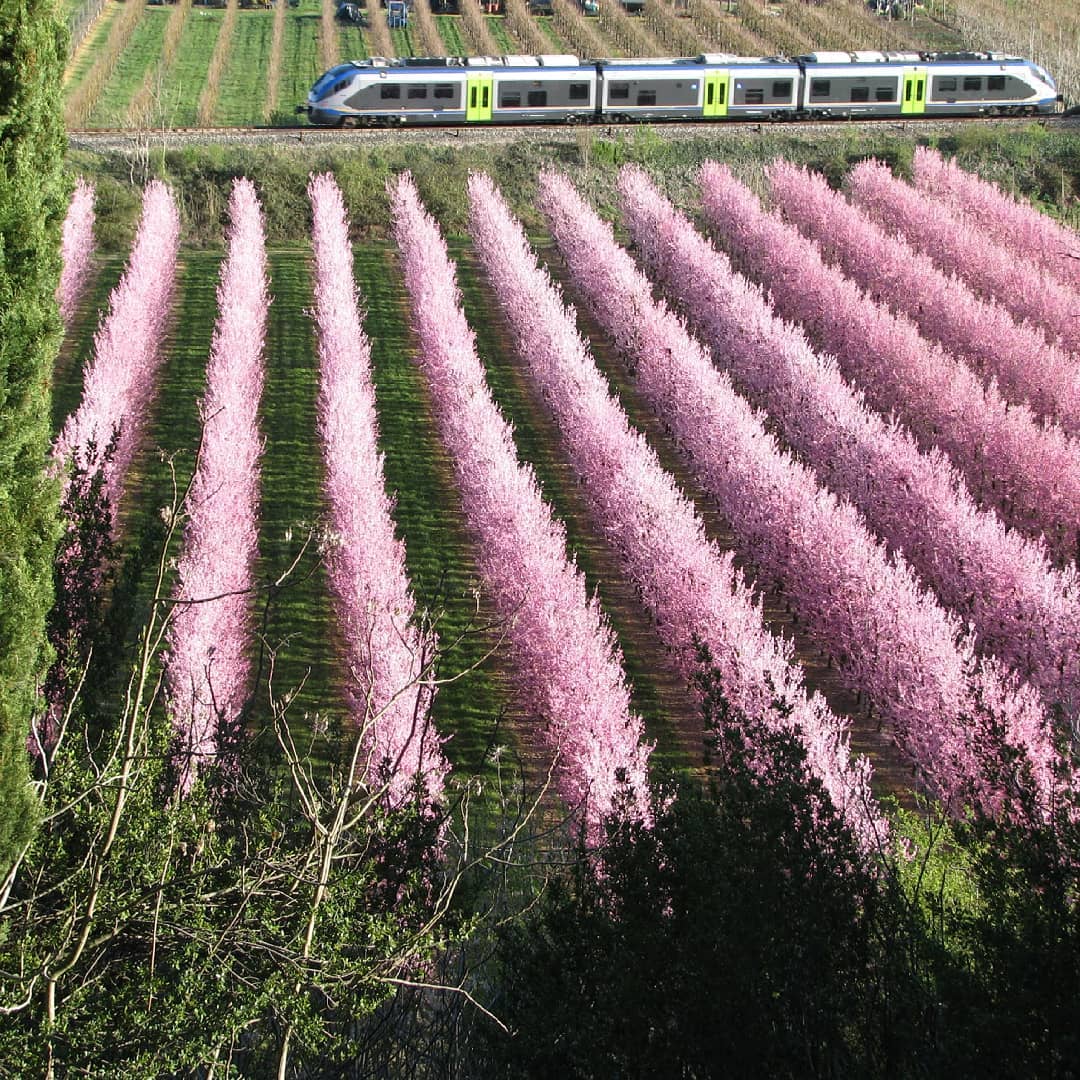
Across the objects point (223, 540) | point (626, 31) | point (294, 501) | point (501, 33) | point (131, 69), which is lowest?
point (131, 69)

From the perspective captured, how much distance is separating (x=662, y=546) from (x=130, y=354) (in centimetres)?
1448

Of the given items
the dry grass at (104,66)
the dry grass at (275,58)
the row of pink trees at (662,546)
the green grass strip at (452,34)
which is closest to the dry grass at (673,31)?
the green grass strip at (452,34)

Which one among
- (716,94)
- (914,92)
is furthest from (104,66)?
(914,92)

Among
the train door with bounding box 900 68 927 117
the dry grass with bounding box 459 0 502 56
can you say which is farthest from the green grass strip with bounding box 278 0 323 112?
the train door with bounding box 900 68 927 117

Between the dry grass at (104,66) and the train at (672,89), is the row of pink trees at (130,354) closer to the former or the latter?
the train at (672,89)

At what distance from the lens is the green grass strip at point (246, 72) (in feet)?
181

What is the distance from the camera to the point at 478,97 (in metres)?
→ 45.7

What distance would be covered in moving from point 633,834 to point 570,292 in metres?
29.0

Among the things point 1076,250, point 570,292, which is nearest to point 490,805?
point 570,292

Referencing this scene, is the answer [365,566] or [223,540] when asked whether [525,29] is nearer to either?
[223,540]

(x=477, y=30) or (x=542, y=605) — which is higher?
(x=542, y=605)

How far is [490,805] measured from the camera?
725 inches

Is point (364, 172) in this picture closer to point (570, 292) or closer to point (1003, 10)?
point (570, 292)

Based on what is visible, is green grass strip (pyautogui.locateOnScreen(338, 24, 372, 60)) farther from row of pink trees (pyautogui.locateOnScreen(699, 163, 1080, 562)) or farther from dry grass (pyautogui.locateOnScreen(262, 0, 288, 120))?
row of pink trees (pyautogui.locateOnScreen(699, 163, 1080, 562))
